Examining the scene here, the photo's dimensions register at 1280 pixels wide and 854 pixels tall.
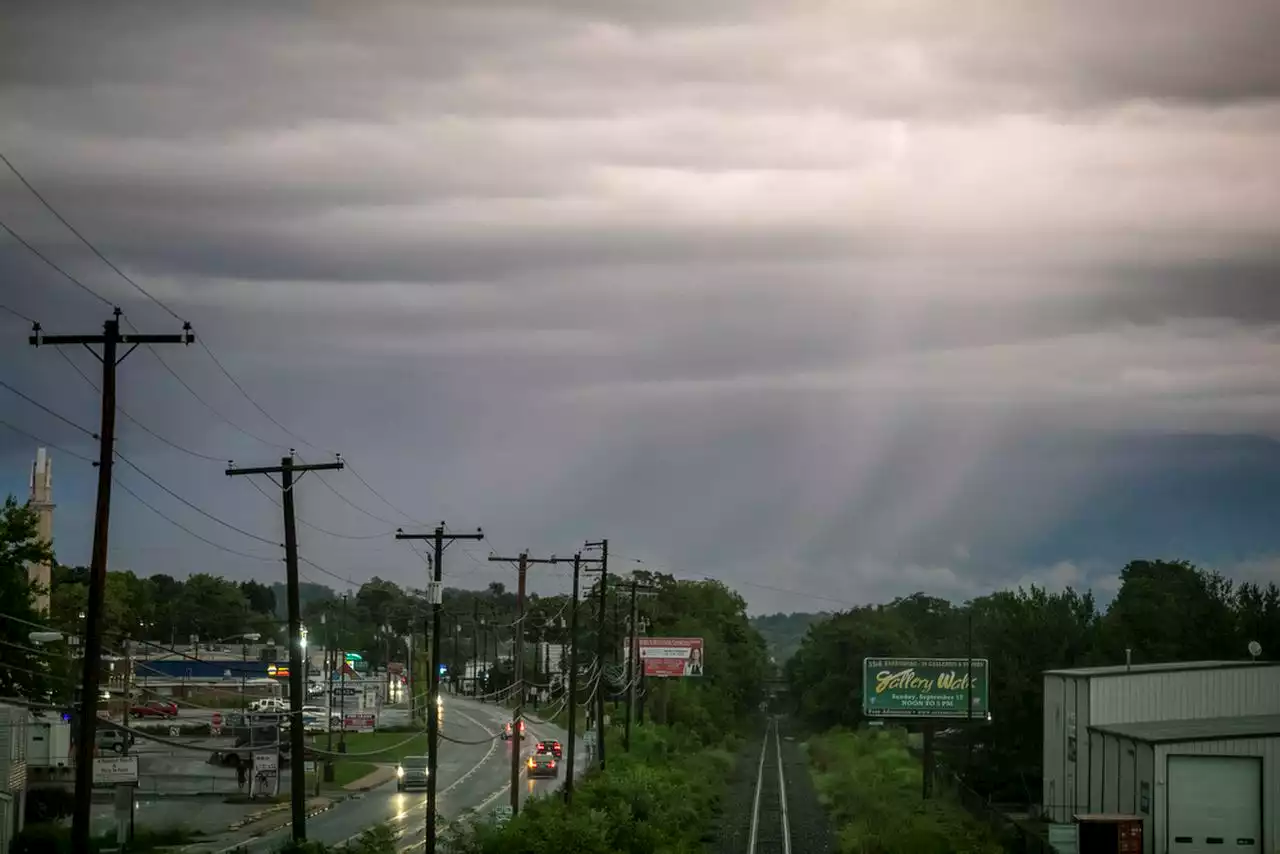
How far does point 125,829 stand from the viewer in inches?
2232

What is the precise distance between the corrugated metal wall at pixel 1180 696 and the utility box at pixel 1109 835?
511 inches

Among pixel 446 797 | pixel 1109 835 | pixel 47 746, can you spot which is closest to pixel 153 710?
pixel 47 746

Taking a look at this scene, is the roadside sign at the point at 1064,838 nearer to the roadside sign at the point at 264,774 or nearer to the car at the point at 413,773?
the car at the point at 413,773

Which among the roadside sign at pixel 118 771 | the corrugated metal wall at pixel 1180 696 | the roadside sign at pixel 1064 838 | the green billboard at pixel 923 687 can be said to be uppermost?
the corrugated metal wall at pixel 1180 696

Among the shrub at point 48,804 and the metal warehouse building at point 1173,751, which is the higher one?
the metal warehouse building at point 1173,751

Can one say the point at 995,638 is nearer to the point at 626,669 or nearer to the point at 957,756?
the point at 957,756

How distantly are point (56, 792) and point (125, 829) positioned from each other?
14288 mm

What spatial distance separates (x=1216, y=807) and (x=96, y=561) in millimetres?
39431

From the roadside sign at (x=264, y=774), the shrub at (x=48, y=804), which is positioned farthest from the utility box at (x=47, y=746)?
the roadside sign at (x=264, y=774)

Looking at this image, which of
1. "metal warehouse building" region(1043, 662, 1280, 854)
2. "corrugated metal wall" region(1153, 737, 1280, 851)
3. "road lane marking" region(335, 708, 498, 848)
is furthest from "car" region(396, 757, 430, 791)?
"corrugated metal wall" region(1153, 737, 1280, 851)

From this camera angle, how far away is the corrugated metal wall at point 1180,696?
66438mm

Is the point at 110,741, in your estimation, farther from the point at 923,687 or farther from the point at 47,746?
the point at 923,687

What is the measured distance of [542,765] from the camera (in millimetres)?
96500

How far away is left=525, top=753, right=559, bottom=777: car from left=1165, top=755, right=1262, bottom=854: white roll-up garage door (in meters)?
48.1
